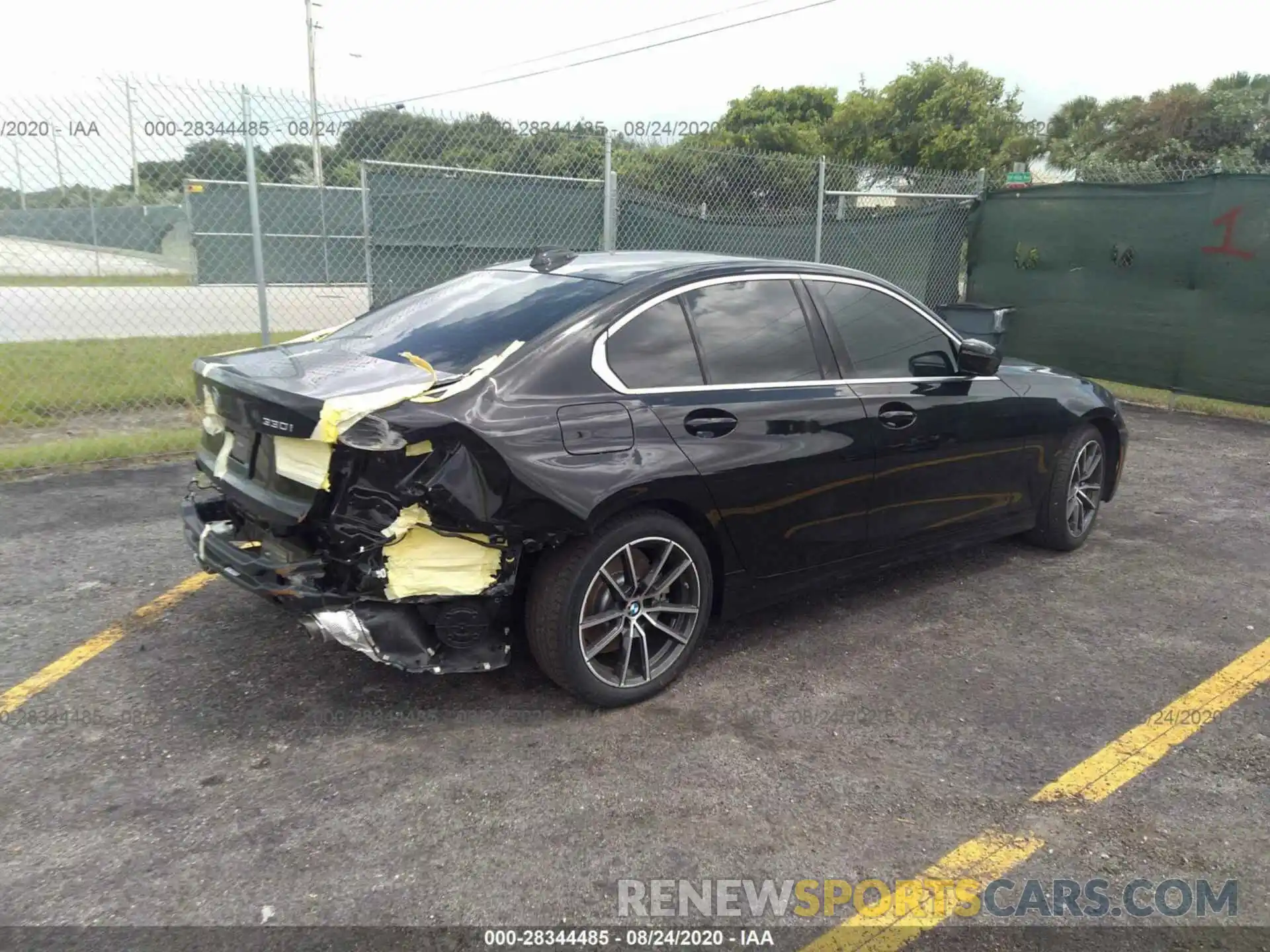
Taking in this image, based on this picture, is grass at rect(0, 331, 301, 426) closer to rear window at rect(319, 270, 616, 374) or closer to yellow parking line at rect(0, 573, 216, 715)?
yellow parking line at rect(0, 573, 216, 715)

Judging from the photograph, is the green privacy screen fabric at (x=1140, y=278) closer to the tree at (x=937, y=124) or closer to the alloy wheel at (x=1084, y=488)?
the alloy wheel at (x=1084, y=488)

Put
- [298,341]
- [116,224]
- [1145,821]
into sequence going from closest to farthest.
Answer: [1145,821]
[298,341]
[116,224]

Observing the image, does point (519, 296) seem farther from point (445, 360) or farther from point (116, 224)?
point (116, 224)

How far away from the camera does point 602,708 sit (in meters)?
3.45

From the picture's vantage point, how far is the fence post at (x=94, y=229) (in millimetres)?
7553

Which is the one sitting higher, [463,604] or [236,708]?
[463,604]

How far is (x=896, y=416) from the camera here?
412 cm

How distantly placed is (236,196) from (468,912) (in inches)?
740

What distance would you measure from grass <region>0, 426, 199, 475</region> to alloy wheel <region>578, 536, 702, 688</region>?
4.64 meters

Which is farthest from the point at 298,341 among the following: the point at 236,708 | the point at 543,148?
the point at 543,148

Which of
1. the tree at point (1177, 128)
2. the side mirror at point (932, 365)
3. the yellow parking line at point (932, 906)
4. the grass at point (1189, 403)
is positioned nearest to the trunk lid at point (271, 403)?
the yellow parking line at point (932, 906)

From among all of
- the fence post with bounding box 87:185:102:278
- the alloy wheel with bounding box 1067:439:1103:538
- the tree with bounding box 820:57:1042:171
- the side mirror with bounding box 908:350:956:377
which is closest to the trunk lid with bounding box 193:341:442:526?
the side mirror with bounding box 908:350:956:377

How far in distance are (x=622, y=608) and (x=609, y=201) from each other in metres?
5.23
